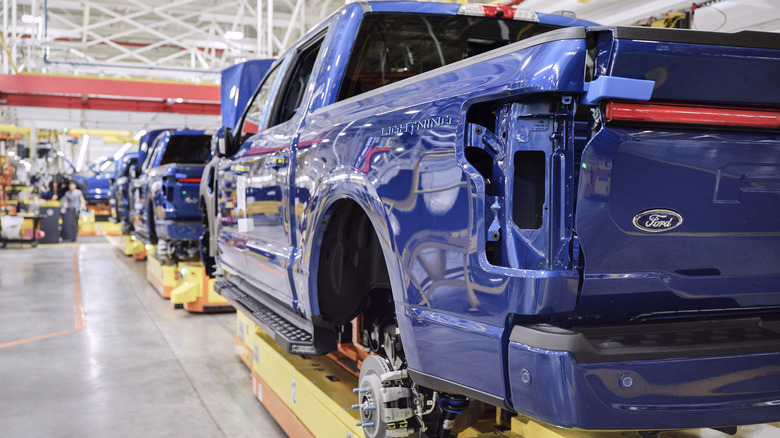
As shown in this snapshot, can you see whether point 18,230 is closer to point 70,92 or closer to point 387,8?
point 70,92

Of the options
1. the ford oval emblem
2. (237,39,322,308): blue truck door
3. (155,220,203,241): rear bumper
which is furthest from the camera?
(155,220,203,241): rear bumper

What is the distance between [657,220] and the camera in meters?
1.63

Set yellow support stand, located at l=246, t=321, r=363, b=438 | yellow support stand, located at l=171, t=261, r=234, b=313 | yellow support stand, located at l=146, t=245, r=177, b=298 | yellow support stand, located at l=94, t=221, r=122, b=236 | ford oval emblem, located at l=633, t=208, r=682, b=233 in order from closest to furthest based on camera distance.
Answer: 1. ford oval emblem, located at l=633, t=208, r=682, b=233
2. yellow support stand, located at l=246, t=321, r=363, b=438
3. yellow support stand, located at l=171, t=261, r=234, b=313
4. yellow support stand, located at l=146, t=245, r=177, b=298
5. yellow support stand, located at l=94, t=221, r=122, b=236

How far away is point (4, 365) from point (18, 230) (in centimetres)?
1126

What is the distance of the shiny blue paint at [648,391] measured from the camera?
59.4 inches

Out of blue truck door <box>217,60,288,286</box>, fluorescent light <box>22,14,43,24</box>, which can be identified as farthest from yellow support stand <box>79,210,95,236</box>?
blue truck door <box>217,60,288,286</box>

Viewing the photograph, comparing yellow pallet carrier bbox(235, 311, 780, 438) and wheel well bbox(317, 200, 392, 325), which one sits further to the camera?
wheel well bbox(317, 200, 392, 325)

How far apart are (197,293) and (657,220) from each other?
6558 mm

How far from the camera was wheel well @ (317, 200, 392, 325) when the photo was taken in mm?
2809

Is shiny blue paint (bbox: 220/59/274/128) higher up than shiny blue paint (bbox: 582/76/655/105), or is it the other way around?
shiny blue paint (bbox: 220/59/274/128)

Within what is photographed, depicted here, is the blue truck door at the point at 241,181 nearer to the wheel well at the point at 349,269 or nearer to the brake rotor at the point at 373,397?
the wheel well at the point at 349,269

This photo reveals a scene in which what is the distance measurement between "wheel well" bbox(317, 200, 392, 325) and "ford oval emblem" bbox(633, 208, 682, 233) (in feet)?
4.35

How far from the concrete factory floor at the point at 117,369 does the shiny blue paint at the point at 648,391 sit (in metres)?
2.63

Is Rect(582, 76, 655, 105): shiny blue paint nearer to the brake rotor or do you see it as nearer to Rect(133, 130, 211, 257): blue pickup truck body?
Result: the brake rotor
